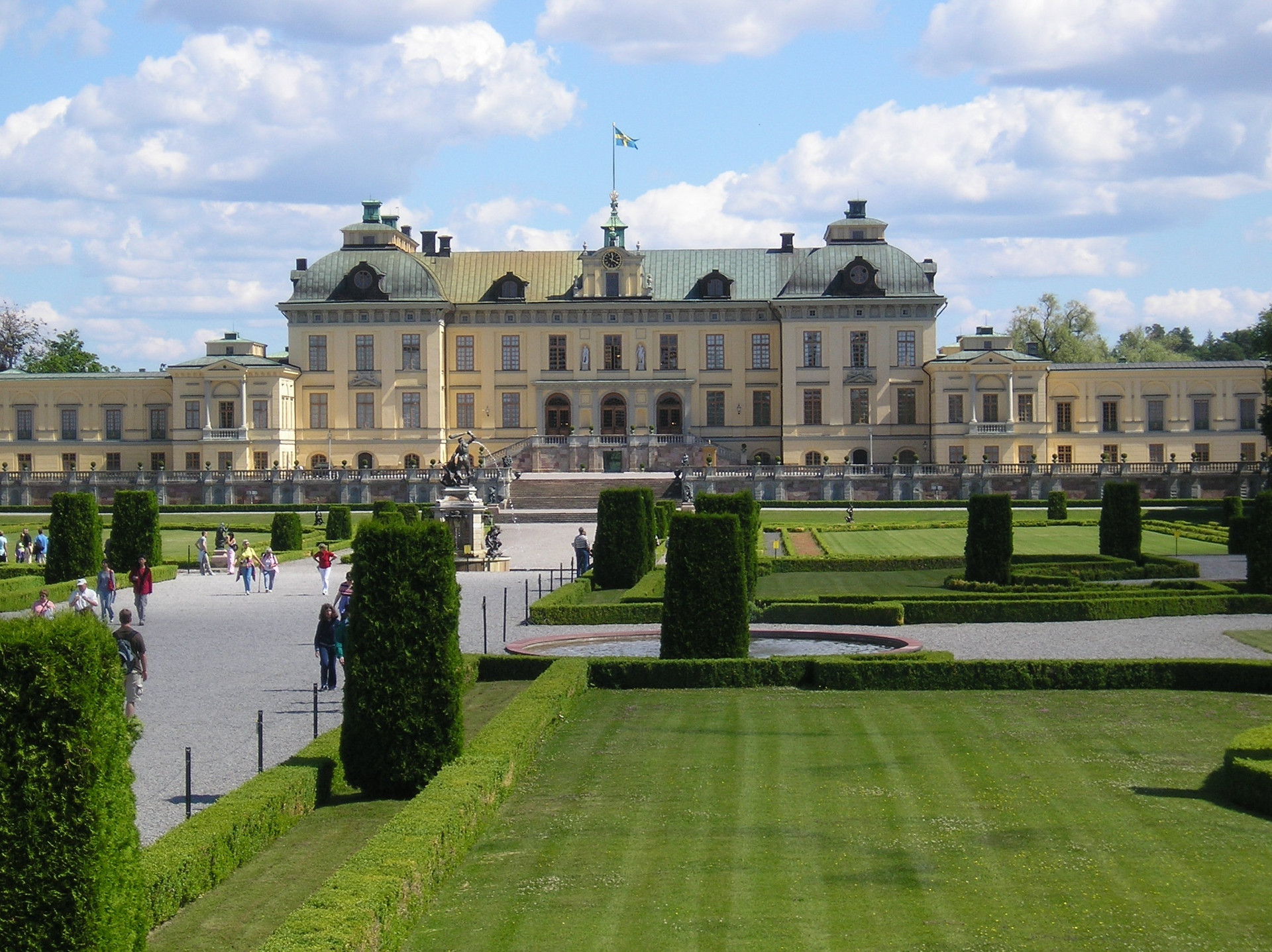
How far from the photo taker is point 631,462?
224 feet

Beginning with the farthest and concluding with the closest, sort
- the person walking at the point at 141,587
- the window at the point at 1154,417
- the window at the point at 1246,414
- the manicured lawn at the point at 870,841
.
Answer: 1. the window at the point at 1154,417
2. the window at the point at 1246,414
3. the person walking at the point at 141,587
4. the manicured lawn at the point at 870,841

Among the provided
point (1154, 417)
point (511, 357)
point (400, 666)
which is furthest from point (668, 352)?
point (400, 666)

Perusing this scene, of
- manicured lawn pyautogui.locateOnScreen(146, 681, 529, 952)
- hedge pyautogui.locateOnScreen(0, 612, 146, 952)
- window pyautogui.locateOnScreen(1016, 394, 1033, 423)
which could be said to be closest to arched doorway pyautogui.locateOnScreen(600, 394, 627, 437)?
window pyautogui.locateOnScreen(1016, 394, 1033, 423)

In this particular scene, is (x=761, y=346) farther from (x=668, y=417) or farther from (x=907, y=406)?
(x=907, y=406)

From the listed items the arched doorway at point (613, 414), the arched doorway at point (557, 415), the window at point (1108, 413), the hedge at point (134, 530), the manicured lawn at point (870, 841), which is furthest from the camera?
the arched doorway at point (613, 414)

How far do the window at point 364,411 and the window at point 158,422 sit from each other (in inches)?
347

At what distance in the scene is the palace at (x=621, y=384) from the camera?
67.8 m

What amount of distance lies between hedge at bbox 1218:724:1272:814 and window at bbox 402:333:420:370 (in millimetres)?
61029

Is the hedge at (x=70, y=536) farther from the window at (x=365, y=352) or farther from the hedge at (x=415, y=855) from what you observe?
the window at (x=365, y=352)

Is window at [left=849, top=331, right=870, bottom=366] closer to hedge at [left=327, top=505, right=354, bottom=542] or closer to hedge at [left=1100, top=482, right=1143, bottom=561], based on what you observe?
hedge at [left=327, top=505, right=354, bottom=542]

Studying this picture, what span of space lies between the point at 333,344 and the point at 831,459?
24160 millimetres

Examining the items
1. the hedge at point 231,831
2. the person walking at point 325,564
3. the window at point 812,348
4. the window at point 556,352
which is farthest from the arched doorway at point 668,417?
the hedge at point 231,831

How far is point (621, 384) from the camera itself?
2810 inches

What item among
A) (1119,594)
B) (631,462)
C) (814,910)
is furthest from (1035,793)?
(631,462)
